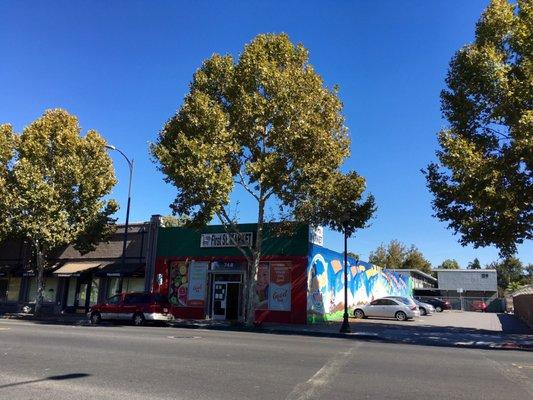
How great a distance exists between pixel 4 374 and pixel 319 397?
5887 millimetres

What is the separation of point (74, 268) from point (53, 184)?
6.45m

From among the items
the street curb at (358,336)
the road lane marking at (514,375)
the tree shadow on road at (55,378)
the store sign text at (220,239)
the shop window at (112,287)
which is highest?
the store sign text at (220,239)

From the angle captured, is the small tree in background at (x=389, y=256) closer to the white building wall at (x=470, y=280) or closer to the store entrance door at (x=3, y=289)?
the white building wall at (x=470, y=280)

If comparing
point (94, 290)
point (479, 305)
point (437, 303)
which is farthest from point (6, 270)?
point (479, 305)

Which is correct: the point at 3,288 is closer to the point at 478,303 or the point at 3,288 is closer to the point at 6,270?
the point at 6,270

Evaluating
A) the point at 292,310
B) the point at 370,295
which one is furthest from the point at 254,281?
the point at 370,295

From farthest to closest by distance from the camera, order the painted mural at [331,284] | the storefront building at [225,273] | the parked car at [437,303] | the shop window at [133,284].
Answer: the parked car at [437,303] < the shop window at [133,284] < the painted mural at [331,284] < the storefront building at [225,273]

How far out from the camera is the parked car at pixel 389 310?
32.8 meters

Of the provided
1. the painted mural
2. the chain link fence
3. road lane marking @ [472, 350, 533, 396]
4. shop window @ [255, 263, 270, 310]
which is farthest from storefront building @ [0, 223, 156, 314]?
the chain link fence

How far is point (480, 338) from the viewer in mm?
20734

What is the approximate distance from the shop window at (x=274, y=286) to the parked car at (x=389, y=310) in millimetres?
7873

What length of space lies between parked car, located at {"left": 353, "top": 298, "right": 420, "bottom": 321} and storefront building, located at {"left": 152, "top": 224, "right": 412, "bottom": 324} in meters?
1.73

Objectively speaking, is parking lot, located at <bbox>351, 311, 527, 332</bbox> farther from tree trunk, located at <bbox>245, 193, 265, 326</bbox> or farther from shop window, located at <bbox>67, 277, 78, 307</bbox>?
shop window, located at <bbox>67, 277, 78, 307</bbox>

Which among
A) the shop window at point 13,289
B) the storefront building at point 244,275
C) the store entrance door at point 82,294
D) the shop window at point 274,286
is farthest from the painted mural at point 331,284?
the shop window at point 13,289
